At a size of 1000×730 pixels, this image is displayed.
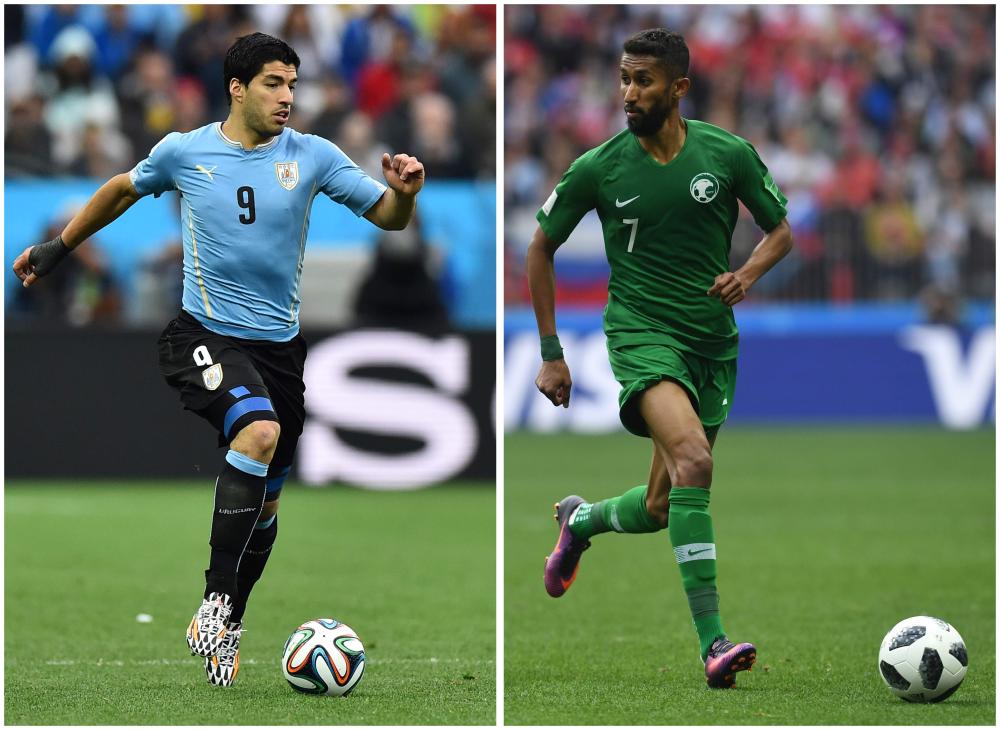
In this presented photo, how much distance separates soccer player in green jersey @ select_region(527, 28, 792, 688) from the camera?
5785 millimetres

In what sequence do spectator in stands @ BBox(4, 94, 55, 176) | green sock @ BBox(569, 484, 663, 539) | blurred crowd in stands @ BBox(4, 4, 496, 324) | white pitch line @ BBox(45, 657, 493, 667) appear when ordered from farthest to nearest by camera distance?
spectator in stands @ BBox(4, 94, 55, 176)
blurred crowd in stands @ BBox(4, 4, 496, 324)
green sock @ BBox(569, 484, 663, 539)
white pitch line @ BBox(45, 657, 493, 667)

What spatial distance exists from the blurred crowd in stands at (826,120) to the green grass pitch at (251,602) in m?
5.97

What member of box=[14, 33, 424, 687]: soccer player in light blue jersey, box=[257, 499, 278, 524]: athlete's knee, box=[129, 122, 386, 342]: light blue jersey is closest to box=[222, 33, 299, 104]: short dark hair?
box=[14, 33, 424, 687]: soccer player in light blue jersey

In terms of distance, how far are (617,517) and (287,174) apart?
6.31ft

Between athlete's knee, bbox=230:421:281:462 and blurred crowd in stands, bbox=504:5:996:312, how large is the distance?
38.7 feet

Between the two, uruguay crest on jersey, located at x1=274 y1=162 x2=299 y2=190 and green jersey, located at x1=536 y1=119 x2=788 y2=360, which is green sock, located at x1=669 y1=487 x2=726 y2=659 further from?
uruguay crest on jersey, located at x1=274 y1=162 x2=299 y2=190

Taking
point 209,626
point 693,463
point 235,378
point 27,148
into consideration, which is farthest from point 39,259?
point 27,148

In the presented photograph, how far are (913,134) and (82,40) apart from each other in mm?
9699

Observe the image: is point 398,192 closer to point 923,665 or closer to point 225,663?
point 225,663

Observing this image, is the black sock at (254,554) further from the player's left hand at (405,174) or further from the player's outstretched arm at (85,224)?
the player's left hand at (405,174)

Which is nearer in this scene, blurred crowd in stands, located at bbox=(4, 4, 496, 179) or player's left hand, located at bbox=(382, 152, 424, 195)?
player's left hand, located at bbox=(382, 152, 424, 195)

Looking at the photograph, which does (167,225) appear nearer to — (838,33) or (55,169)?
(55,169)

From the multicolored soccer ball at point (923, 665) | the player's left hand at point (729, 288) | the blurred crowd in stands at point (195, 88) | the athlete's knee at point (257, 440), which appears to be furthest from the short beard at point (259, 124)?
the blurred crowd in stands at point (195, 88)

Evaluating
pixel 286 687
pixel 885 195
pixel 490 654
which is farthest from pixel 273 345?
pixel 885 195
